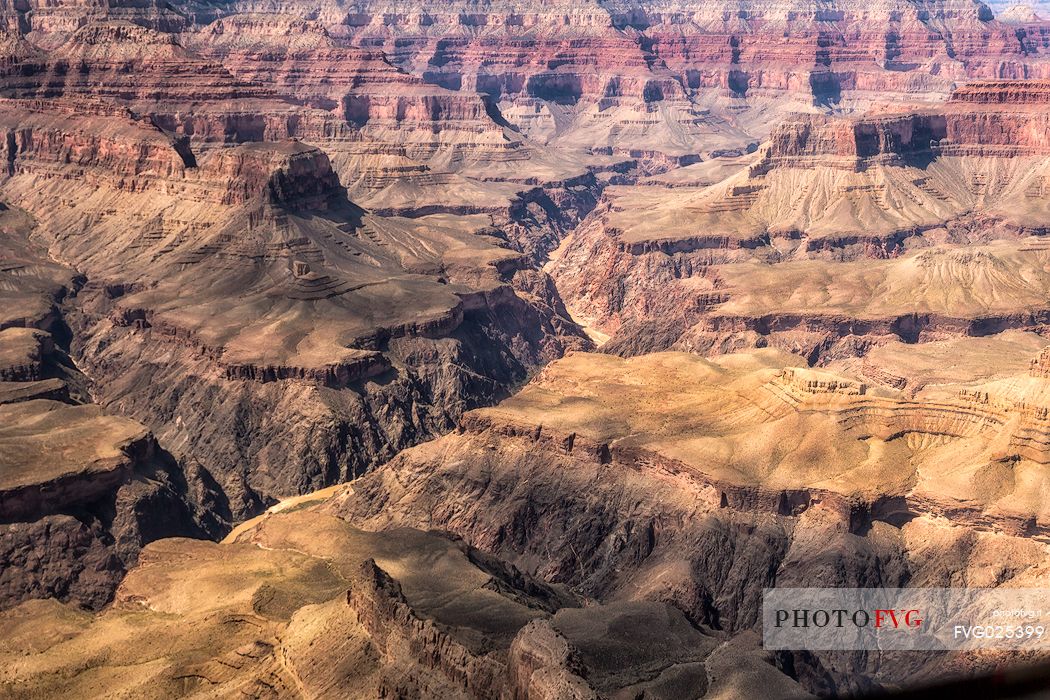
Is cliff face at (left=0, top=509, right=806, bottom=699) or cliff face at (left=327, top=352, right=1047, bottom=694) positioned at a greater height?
cliff face at (left=0, top=509, right=806, bottom=699)

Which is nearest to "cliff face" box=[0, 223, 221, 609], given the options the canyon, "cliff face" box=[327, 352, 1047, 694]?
the canyon

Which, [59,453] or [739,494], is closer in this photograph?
[739,494]

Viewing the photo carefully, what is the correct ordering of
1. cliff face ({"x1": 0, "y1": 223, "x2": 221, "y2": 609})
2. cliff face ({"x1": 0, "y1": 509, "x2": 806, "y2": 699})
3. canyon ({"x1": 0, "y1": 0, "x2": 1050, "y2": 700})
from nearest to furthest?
1. cliff face ({"x1": 0, "y1": 509, "x2": 806, "y2": 699})
2. canyon ({"x1": 0, "y1": 0, "x2": 1050, "y2": 700})
3. cliff face ({"x1": 0, "y1": 223, "x2": 221, "y2": 609})

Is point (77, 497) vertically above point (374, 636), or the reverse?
point (374, 636)

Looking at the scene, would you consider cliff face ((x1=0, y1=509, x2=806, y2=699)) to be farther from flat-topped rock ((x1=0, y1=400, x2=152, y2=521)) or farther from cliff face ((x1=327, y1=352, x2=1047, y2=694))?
flat-topped rock ((x1=0, y1=400, x2=152, y2=521))

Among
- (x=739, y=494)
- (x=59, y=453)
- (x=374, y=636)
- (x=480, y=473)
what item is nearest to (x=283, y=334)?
(x=59, y=453)

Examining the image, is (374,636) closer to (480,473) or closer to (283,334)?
(480,473)

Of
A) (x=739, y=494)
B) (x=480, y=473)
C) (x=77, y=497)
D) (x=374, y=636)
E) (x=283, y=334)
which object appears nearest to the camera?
(x=374, y=636)

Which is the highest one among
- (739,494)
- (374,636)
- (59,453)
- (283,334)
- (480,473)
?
(374,636)

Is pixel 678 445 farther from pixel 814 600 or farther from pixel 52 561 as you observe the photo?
pixel 52 561

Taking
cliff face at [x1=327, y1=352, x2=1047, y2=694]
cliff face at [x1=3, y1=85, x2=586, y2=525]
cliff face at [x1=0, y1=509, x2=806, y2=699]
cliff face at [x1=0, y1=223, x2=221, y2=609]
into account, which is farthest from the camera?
cliff face at [x1=3, y1=85, x2=586, y2=525]

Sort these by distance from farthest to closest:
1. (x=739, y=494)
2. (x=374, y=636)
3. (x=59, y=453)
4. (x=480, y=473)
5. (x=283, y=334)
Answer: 1. (x=283, y=334)
2. (x=480, y=473)
3. (x=59, y=453)
4. (x=739, y=494)
5. (x=374, y=636)
